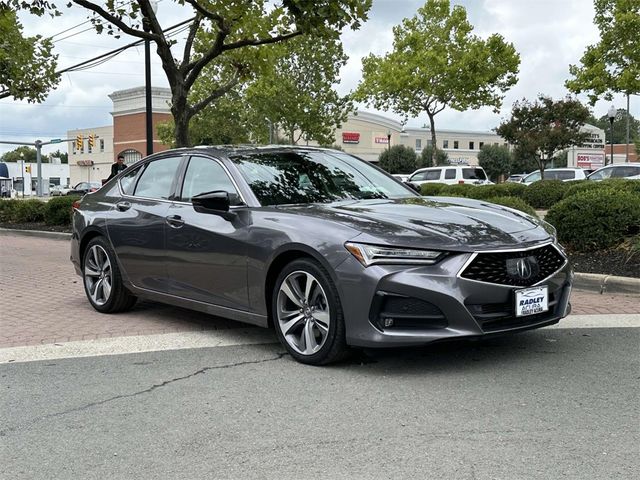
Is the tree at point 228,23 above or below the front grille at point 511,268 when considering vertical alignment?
above

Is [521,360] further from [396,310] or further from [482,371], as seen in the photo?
[396,310]

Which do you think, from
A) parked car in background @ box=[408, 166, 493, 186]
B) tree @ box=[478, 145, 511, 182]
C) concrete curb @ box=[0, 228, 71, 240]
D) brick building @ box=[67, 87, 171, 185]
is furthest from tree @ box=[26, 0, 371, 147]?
tree @ box=[478, 145, 511, 182]

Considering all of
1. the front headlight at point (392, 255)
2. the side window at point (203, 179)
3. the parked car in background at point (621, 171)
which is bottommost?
the front headlight at point (392, 255)

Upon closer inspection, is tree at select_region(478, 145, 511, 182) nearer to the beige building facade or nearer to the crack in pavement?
the beige building facade

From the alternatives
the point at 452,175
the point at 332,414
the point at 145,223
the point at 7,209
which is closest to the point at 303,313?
the point at 332,414

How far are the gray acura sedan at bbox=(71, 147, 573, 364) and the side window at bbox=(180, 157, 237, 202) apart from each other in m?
0.01

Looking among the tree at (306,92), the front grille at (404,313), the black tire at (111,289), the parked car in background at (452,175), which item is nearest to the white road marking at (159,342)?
the black tire at (111,289)

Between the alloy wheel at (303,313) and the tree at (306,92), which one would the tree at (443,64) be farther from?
the alloy wheel at (303,313)

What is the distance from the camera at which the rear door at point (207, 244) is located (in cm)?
502

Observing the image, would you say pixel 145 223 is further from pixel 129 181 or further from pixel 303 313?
pixel 303 313

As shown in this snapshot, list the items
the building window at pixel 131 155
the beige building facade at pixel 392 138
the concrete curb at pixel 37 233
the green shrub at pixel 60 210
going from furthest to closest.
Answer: the beige building facade at pixel 392 138 → the building window at pixel 131 155 → the green shrub at pixel 60 210 → the concrete curb at pixel 37 233

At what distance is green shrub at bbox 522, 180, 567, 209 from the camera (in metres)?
17.2

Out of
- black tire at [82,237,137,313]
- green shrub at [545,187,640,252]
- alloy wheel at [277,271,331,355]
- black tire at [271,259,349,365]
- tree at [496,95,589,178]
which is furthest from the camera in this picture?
tree at [496,95,589,178]

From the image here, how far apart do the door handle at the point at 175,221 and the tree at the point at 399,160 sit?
185ft
